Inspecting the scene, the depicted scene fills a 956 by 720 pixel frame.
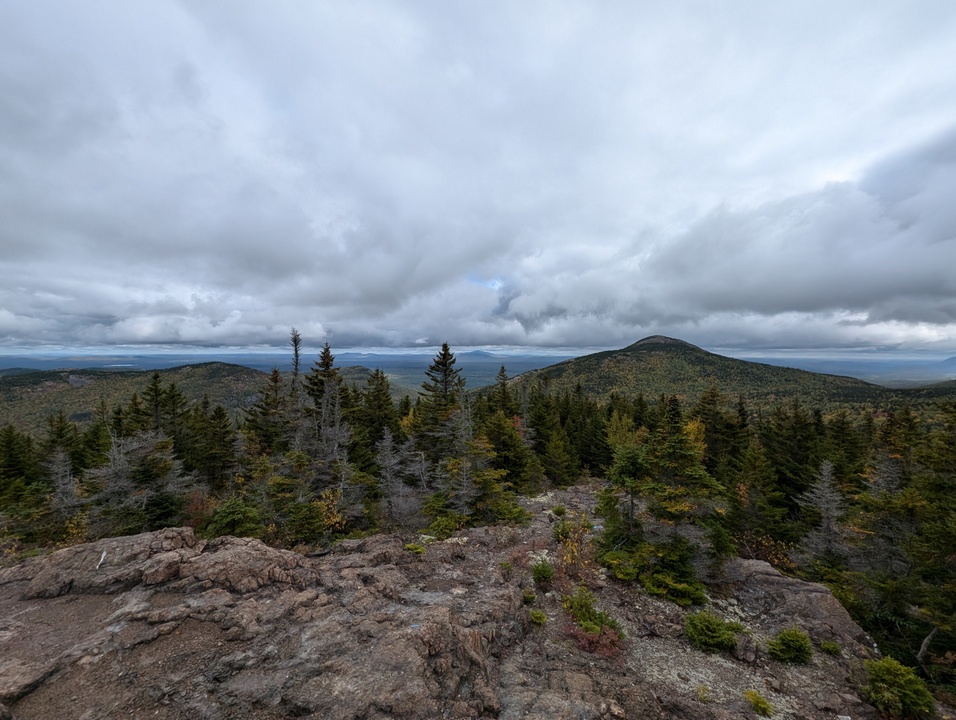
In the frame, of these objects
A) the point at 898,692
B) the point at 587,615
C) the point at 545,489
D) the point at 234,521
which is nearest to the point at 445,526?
the point at 587,615

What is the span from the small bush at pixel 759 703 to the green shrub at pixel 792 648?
280 cm

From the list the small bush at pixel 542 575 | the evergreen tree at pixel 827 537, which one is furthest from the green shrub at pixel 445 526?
the evergreen tree at pixel 827 537

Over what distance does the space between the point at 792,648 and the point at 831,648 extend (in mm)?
1792

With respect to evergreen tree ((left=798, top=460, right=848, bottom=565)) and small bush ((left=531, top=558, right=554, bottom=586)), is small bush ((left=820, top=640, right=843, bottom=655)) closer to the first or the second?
small bush ((left=531, top=558, right=554, bottom=586))

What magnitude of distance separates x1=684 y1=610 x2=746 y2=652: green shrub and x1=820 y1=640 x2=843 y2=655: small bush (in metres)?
2.71

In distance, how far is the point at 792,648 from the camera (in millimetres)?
12742

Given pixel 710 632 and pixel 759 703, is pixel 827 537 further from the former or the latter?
pixel 759 703

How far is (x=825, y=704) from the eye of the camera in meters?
10.9

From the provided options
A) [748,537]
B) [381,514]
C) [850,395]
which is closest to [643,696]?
[381,514]

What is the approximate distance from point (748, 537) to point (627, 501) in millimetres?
15430

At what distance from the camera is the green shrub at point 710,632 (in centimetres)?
1292

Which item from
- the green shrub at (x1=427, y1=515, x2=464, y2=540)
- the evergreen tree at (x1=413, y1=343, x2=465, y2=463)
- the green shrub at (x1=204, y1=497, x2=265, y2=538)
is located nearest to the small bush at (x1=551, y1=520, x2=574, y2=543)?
the green shrub at (x1=427, y1=515, x2=464, y2=540)

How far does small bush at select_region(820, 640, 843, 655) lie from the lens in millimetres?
13101

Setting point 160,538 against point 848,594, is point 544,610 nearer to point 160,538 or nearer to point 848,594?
point 160,538
